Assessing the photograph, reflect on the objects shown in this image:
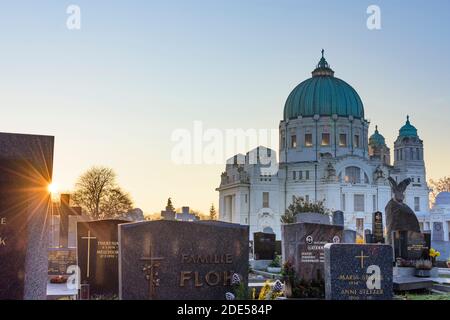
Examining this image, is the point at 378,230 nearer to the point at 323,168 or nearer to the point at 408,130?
the point at 323,168

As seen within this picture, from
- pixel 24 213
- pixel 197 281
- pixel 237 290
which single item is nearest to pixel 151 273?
pixel 197 281

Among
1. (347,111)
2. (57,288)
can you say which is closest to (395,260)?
(57,288)

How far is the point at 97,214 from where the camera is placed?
5350 centimetres

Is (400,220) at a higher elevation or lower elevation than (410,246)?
higher

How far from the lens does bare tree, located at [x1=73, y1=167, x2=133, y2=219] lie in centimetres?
5497

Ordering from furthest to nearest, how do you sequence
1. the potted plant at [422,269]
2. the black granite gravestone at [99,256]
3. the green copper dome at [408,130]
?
the green copper dome at [408,130]
the potted plant at [422,269]
the black granite gravestone at [99,256]

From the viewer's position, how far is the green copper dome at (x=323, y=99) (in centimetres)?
8481

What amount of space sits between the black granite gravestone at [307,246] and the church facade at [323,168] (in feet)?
191

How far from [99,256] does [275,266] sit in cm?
1322

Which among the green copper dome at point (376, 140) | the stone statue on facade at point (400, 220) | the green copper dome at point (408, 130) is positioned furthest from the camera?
the green copper dome at point (376, 140)

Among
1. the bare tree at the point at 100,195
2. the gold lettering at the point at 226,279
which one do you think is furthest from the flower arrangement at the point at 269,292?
the bare tree at the point at 100,195

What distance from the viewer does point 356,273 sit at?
11016 millimetres

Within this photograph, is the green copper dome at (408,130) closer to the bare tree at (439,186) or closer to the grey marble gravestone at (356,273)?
the bare tree at (439,186)

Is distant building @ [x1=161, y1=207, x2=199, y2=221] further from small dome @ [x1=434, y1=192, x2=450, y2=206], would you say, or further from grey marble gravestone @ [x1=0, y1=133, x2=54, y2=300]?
small dome @ [x1=434, y1=192, x2=450, y2=206]
